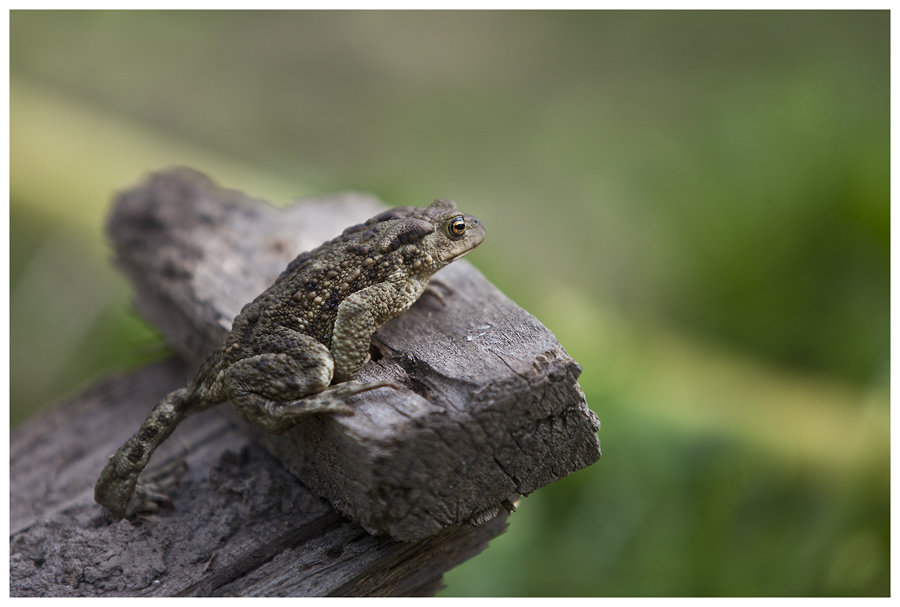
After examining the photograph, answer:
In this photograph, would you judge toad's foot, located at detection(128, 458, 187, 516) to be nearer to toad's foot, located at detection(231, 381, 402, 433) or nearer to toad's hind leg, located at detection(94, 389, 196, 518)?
toad's hind leg, located at detection(94, 389, 196, 518)

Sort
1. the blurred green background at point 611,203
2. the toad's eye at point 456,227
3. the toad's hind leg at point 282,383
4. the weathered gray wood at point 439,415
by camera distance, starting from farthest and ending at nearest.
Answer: the blurred green background at point 611,203
the toad's eye at point 456,227
the toad's hind leg at point 282,383
the weathered gray wood at point 439,415

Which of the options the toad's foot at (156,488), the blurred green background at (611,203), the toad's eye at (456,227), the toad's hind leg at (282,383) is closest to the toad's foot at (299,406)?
the toad's hind leg at (282,383)

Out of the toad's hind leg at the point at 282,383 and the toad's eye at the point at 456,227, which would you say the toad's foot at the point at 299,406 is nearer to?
the toad's hind leg at the point at 282,383

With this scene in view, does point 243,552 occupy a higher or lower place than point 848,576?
higher

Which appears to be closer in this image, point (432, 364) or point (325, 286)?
point (432, 364)

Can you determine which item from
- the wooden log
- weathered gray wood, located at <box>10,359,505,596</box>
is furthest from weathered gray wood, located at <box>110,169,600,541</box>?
weathered gray wood, located at <box>10,359,505,596</box>

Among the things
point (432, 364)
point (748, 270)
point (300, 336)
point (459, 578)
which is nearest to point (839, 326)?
point (748, 270)

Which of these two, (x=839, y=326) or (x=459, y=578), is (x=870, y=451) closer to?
(x=839, y=326)
